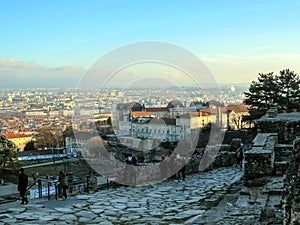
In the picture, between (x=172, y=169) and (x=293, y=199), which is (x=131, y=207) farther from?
(x=293, y=199)

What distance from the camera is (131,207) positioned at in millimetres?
7367

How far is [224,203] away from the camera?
7238 millimetres

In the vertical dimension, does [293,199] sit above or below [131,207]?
above

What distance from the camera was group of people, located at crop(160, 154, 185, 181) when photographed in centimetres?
1094

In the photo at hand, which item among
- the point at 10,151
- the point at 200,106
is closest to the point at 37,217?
the point at 200,106

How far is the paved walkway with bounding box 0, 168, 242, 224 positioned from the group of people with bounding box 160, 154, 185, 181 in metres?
0.92

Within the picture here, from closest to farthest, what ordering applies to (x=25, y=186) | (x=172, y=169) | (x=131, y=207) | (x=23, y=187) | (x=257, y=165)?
(x=257, y=165), (x=131, y=207), (x=23, y=187), (x=25, y=186), (x=172, y=169)

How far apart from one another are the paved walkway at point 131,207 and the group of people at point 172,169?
92 cm

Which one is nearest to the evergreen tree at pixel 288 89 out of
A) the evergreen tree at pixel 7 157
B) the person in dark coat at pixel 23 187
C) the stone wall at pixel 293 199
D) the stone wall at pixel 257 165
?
the stone wall at pixel 257 165

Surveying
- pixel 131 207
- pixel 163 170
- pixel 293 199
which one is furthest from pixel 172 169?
pixel 293 199

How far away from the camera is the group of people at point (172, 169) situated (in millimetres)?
10938

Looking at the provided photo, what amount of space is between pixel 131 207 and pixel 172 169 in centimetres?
398

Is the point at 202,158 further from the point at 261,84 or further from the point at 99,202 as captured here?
the point at 261,84

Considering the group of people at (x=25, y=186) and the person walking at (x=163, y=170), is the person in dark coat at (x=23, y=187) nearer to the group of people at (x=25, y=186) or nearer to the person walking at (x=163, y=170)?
the group of people at (x=25, y=186)
